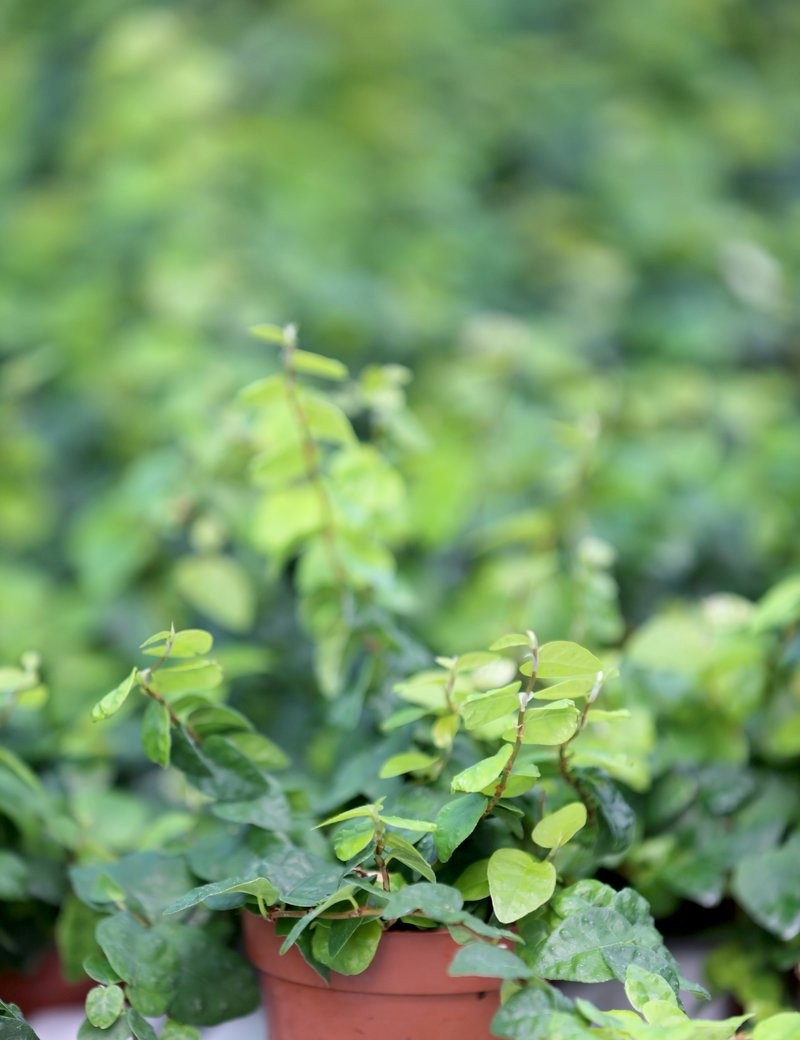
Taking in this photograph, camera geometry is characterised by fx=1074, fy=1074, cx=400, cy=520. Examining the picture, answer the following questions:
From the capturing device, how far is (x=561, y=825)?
2.31 feet

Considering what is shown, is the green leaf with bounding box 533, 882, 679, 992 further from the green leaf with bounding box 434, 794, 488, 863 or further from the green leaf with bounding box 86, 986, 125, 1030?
the green leaf with bounding box 86, 986, 125, 1030

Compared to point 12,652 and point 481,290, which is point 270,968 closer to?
point 12,652

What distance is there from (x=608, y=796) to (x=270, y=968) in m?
0.27

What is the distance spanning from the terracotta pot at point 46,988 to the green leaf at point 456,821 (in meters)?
0.47

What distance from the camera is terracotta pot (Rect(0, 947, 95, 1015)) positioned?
0.98 metres

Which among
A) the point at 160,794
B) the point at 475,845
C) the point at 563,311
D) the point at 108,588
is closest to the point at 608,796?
the point at 475,845

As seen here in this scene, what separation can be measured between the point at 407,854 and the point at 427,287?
1.36 metres

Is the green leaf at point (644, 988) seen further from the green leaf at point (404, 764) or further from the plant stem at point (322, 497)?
the plant stem at point (322, 497)

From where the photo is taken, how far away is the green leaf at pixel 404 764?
30.0 inches

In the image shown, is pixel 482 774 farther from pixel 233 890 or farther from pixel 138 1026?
pixel 138 1026

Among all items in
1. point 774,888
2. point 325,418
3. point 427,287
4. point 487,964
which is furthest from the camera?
point 427,287

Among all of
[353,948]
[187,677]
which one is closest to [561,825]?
[353,948]

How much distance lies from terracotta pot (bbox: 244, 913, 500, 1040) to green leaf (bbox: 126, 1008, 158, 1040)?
9 centimetres

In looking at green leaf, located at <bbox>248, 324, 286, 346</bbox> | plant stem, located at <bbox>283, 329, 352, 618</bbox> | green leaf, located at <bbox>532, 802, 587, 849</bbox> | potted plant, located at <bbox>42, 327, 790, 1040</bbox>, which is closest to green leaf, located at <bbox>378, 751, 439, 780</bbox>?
potted plant, located at <bbox>42, 327, 790, 1040</bbox>
